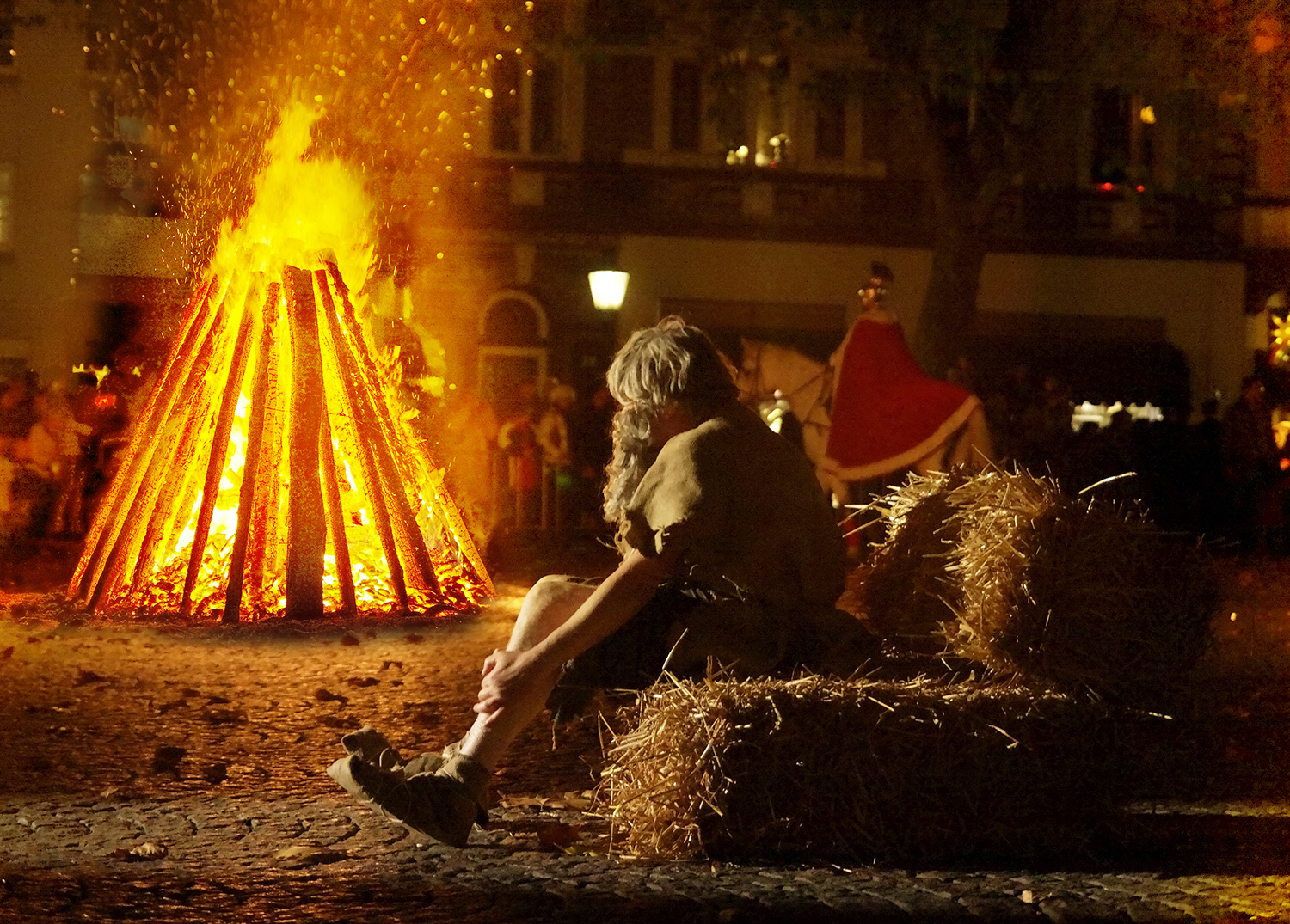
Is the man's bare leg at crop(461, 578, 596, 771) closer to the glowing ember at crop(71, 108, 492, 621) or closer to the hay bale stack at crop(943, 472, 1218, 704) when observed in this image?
the hay bale stack at crop(943, 472, 1218, 704)

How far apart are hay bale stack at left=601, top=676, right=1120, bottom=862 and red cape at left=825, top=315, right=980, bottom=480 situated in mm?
9100

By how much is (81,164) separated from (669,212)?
9244 millimetres

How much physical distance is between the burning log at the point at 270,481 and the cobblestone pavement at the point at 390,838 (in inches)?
93.9

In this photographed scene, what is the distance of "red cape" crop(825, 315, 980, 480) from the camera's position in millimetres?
14125

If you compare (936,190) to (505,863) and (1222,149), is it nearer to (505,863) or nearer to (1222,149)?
(1222,149)

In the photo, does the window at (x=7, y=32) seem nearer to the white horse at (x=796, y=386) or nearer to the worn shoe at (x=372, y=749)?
the white horse at (x=796, y=386)

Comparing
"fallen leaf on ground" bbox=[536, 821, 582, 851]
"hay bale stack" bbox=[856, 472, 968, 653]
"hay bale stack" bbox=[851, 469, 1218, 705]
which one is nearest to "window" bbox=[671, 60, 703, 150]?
"hay bale stack" bbox=[856, 472, 968, 653]

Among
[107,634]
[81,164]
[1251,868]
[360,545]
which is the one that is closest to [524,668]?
[1251,868]

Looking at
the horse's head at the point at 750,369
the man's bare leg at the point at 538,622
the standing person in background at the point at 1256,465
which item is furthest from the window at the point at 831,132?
the man's bare leg at the point at 538,622

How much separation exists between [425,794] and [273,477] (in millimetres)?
6418

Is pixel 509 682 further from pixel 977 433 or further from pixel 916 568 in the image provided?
pixel 977 433

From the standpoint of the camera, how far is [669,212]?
28.4 m

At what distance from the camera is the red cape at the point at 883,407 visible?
14.1 meters

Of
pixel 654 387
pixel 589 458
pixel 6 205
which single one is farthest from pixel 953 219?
pixel 6 205
